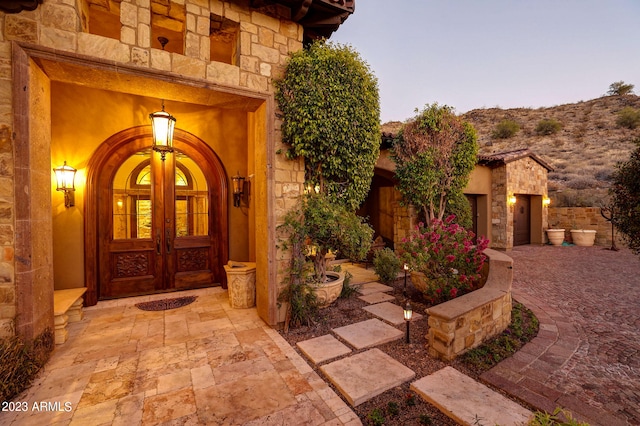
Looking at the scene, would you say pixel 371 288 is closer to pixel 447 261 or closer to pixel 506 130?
pixel 447 261

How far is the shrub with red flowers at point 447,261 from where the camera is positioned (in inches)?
158

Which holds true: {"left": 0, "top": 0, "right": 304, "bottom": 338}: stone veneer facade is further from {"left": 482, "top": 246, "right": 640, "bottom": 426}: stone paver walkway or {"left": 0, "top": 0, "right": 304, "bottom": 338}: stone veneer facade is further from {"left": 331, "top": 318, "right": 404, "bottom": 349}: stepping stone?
{"left": 482, "top": 246, "right": 640, "bottom": 426}: stone paver walkway

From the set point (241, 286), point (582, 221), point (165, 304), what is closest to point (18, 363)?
point (165, 304)

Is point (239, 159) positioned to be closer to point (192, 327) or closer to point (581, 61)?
point (192, 327)

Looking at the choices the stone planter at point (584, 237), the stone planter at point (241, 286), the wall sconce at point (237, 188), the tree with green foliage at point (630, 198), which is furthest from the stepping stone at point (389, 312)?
the stone planter at point (584, 237)

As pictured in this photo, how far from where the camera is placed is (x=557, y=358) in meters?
2.77

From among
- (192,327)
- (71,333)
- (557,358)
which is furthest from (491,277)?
(71,333)

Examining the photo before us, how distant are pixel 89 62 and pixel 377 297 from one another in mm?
5235

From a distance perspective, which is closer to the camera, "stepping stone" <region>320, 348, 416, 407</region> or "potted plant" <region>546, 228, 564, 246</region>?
"stepping stone" <region>320, 348, 416, 407</region>

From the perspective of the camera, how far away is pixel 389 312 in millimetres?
4023

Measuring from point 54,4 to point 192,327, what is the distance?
4.06 metres

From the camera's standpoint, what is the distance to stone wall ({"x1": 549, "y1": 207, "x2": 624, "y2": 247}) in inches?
412

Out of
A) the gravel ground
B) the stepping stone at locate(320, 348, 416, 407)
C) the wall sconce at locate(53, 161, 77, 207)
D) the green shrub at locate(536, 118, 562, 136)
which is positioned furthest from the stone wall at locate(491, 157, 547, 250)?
the green shrub at locate(536, 118, 562, 136)

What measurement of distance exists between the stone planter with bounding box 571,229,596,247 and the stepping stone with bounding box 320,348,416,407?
12971 millimetres
